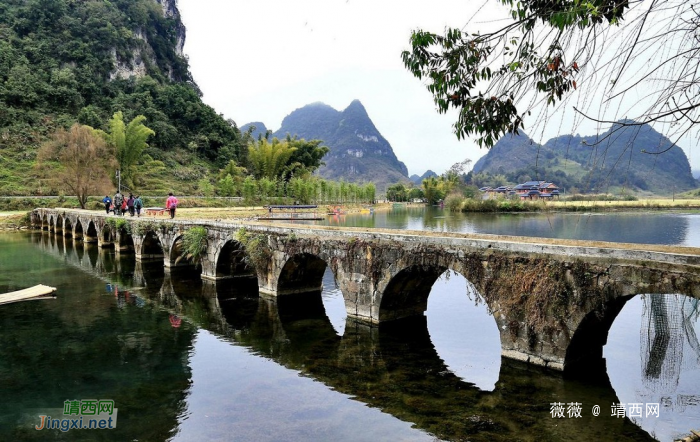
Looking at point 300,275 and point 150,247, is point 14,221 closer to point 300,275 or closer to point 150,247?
point 150,247

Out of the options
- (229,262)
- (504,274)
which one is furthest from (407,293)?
(229,262)

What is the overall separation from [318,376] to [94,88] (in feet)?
277

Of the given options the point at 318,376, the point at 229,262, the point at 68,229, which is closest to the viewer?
the point at 318,376

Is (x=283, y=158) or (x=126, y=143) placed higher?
(x=126, y=143)

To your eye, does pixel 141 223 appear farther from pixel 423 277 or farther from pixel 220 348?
pixel 423 277

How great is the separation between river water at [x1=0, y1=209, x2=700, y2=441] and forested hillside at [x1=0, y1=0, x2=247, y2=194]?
53.5 meters

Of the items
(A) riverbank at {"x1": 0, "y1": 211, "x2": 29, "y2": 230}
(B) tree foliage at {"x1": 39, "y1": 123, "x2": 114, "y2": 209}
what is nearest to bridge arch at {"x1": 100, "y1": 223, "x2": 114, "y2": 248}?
(B) tree foliage at {"x1": 39, "y1": 123, "x2": 114, "y2": 209}

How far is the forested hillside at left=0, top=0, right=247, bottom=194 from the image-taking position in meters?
67.0

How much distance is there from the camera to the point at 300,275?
57.7 ft

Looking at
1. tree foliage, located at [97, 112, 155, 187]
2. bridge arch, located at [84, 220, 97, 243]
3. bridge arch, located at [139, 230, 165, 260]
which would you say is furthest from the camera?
tree foliage, located at [97, 112, 155, 187]

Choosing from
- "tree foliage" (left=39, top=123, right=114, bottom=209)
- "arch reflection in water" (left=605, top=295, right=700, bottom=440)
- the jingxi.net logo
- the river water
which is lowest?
the jingxi.net logo

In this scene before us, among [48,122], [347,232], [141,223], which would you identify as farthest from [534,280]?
[48,122]

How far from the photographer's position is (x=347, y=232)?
13820 millimetres

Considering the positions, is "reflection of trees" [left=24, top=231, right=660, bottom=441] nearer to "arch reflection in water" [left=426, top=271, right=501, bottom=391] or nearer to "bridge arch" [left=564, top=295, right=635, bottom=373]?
"arch reflection in water" [left=426, top=271, right=501, bottom=391]
